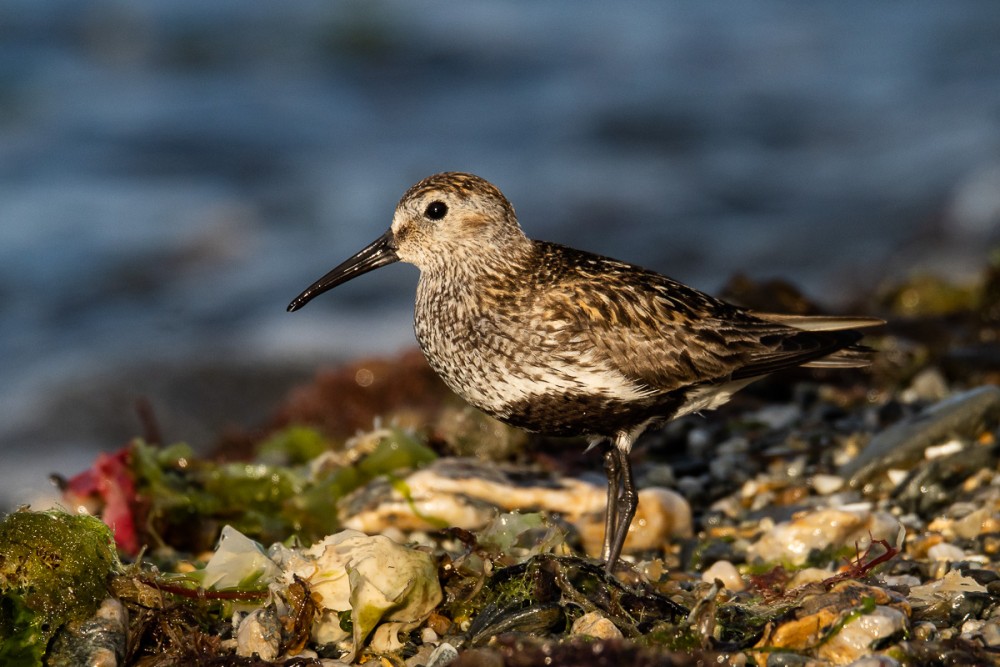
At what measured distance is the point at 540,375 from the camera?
5.21 meters

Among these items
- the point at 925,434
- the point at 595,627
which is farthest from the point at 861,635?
the point at 925,434

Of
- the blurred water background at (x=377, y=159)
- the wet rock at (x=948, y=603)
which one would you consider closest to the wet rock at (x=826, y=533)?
the wet rock at (x=948, y=603)

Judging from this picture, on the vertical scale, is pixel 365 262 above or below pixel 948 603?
above

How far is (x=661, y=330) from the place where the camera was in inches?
217

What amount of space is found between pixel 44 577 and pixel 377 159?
13255 mm

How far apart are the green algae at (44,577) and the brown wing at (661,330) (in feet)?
7.13

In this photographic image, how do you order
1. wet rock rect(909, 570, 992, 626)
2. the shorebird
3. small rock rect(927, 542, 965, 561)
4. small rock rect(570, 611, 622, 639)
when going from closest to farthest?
small rock rect(570, 611, 622, 639) → wet rock rect(909, 570, 992, 626) → the shorebird → small rock rect(927, 542, 965, 561)

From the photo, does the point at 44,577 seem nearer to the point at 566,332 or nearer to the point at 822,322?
the point at 566,332

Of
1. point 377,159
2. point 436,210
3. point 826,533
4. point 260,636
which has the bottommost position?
point 260,636

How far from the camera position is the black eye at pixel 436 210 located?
18.4 ft

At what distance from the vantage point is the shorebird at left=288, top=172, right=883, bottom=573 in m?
5.26

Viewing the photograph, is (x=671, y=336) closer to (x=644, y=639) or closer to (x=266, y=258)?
(x=644, y=639)

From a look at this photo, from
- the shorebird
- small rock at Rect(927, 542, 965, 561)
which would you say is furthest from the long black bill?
small rock at Rect(927, 542, 965, 561)

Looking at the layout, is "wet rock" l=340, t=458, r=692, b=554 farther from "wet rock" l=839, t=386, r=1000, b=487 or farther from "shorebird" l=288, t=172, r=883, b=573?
"wet rock" l=839, t=386, r=1000, b=487
